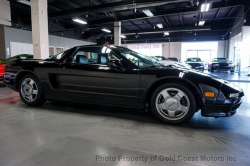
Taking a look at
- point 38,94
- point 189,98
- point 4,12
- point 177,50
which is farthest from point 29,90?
point 177,50

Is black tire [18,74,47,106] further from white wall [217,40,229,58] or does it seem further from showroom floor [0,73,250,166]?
white wall [217,40,229,58]

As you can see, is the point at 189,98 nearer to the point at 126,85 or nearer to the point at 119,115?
the point at 126,85

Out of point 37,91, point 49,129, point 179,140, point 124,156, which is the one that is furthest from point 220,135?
point 37,91

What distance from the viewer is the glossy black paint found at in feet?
7.43

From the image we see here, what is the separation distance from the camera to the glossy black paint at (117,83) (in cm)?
227

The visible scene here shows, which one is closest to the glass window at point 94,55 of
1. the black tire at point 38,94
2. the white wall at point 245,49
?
the black tire at point 38,94

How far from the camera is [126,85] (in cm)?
258

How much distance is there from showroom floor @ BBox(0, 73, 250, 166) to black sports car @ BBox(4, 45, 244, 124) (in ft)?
0.83

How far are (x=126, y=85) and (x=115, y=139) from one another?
84 centimetres

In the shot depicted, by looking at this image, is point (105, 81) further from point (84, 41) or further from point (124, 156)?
point (84, 41)

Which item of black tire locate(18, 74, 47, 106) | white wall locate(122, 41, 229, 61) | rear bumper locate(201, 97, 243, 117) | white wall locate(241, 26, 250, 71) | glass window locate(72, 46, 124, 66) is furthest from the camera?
white wall locate(122, 41, 229, 61)

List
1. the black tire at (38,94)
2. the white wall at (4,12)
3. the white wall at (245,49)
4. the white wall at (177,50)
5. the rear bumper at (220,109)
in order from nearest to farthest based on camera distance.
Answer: the rear bumper at (220,109) < the black tire at (38,94) < the white wall at (4,12) < the white wall at (245,49) < the white wall at (177,50)

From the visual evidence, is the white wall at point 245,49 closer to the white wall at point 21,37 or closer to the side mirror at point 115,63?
the side mirror at point 115,63

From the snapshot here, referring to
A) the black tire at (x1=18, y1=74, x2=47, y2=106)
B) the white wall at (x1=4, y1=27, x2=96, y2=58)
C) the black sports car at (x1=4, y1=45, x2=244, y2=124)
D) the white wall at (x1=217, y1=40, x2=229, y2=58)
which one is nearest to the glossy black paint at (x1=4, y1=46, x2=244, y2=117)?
the black sports car at (x1=4, y1=45, x2=244, y2=124)
